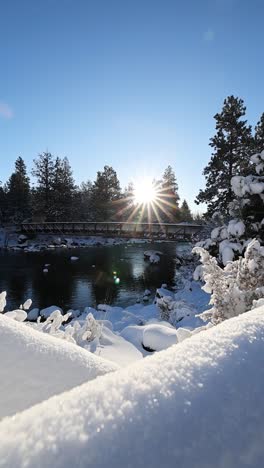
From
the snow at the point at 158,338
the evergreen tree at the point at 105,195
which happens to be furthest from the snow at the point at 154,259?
the evergreen tree at the point at 105,195

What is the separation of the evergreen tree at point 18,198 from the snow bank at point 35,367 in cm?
5420

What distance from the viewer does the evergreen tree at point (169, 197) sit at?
5749 cm

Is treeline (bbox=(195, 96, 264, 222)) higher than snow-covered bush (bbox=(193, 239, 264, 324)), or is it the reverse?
treeline (bbox=(195, 96, 264, 222))

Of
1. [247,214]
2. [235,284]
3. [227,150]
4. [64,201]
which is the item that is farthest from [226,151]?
[64,201]

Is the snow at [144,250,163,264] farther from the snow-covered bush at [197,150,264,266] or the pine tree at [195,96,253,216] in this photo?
the snow-covered bush at [197,150,264,266]

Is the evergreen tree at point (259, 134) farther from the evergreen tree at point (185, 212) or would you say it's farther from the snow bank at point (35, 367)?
the evergreen tree at point (185, 212)

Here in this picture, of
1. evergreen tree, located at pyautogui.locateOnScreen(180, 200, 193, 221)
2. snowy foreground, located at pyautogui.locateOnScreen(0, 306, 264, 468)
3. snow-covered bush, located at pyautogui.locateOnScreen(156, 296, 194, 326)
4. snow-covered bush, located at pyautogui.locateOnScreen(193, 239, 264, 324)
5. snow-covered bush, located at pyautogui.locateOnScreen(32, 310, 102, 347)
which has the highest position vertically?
evergreen tree, located at pyautogui.locateOnScreen(180, 200, 193, 221)

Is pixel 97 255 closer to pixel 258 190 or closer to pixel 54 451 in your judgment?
pixel 258 190

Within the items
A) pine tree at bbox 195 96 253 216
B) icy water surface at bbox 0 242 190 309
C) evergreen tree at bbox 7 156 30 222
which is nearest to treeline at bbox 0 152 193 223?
evergreen tree at bbox 7 156 30 222

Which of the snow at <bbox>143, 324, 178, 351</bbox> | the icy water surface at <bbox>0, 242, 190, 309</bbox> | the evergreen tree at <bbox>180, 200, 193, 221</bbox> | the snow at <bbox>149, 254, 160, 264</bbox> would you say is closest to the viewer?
the snow at <bbox>143, 324, 178, 351</bbox>

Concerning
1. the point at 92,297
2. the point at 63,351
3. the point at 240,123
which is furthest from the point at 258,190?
the point at 240,123

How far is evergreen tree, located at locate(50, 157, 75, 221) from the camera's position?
51781 millimetres

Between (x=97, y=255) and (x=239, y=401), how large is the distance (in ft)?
109

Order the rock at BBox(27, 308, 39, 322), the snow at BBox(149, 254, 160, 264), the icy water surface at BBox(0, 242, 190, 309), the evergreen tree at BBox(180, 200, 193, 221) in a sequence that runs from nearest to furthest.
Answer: the rock at BBox(27, 308, 39, 322), the icy water surface at BBox(0, 242, 190, 309), the snow at BBox(149, 254, 160, 264), the evergreen tree at BBox(180, 200, 193, 221)
